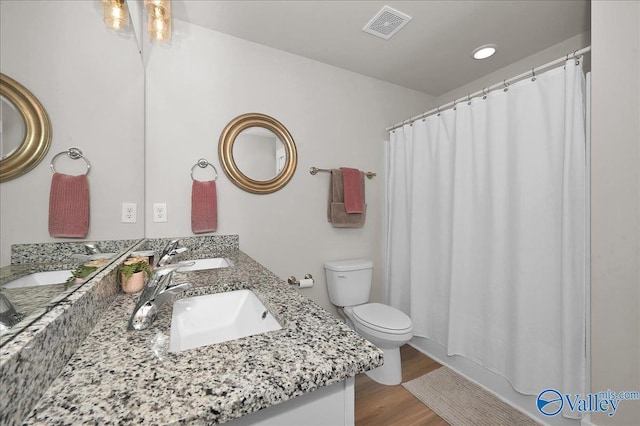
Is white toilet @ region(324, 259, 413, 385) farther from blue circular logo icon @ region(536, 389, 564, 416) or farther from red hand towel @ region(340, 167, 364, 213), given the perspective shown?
blue circular logo icon @ region(536, 389, 564, 416)

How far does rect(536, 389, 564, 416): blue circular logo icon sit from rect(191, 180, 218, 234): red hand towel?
6.67 ft

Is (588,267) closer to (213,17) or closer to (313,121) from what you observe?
(313,121)

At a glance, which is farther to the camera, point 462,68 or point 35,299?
point 462,68

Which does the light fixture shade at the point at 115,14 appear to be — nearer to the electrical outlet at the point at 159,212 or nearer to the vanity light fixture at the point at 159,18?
the vanity light fixture at the point at 159,18

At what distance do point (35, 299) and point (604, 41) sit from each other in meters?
2.11

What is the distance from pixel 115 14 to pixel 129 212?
0.73 meters

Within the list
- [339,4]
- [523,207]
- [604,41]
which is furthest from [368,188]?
[604,41]

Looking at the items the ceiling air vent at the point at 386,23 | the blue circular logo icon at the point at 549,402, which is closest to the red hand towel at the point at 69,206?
the ceiling air vent at the point at 386,23

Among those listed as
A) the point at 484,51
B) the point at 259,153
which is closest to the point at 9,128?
the point at 259,153

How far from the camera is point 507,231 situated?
149 cm

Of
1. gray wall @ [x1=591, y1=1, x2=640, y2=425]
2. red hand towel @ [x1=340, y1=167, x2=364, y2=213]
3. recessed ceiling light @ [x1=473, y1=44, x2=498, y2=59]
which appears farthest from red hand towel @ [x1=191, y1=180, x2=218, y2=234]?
recessed ceiling light @ [x1=473, y1=44, x2=498, y2=59]

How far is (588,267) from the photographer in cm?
118

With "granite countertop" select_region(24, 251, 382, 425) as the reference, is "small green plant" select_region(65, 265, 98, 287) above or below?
above

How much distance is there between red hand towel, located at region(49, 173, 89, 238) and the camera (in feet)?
2.09
